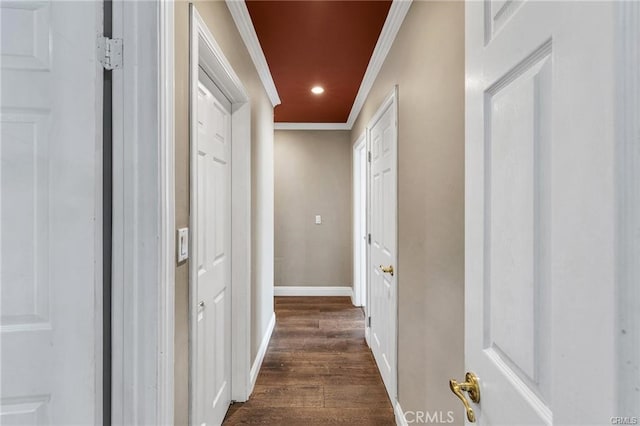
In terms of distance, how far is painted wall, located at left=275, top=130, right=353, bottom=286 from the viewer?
14.7 feet

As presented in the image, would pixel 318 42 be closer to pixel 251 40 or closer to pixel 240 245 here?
pixel 251 40

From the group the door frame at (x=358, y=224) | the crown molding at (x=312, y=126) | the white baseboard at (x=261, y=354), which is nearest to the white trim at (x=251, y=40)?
the crown molding at (x=312, y=126)

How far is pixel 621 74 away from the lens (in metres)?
0.35

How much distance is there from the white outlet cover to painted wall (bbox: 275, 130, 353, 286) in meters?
3.37

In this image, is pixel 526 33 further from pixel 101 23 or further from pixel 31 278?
pixel 31 278

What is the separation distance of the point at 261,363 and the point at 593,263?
2558 mm

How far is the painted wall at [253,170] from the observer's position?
1.07m

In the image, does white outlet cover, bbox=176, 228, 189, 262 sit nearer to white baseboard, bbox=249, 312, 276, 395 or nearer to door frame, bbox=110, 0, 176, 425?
door frame, bbox=110, 0, 176, 425

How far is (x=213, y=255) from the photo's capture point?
5.47 feet

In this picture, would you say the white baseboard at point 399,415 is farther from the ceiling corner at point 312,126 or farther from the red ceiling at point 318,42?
the ceiling corner at point 312,126

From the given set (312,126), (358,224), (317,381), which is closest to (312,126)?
(312,126)

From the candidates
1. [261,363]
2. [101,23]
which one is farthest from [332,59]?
[261,363]

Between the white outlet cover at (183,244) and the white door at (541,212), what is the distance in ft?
2.97

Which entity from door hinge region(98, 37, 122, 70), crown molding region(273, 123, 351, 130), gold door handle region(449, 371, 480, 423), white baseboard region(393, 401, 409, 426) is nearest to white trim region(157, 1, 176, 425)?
door hinge region(98, 37, 122, 70)
